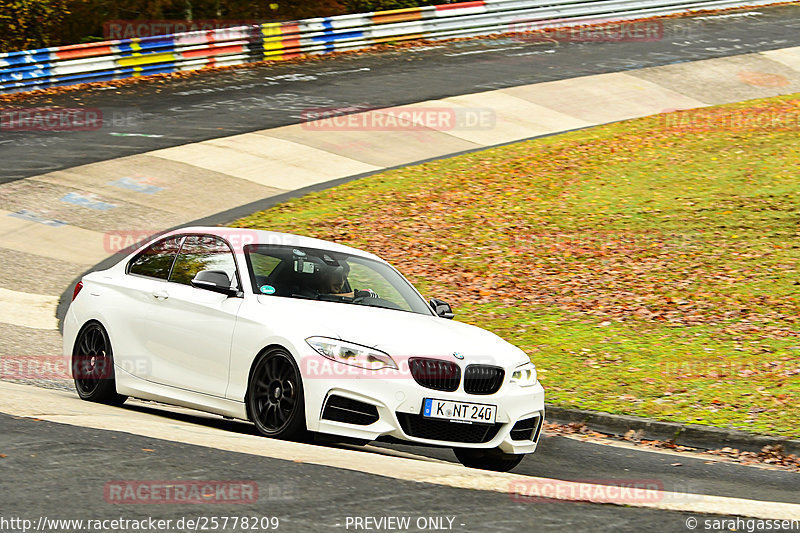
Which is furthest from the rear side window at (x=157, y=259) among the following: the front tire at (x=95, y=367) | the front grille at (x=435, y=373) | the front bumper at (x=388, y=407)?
the front grille at (x=435, y=373)

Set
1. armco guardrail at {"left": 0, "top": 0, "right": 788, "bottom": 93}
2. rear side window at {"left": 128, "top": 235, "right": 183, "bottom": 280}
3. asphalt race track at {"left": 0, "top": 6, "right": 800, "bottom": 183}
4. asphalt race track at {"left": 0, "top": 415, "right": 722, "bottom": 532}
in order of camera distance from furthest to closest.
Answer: armco guardrail at {"left": 0, "top": 0, "right": 788, "bottom": 93}
asphalt race track at {"left": 0, "top": 6, "right": 800, "bottom": 183}
rear side window at {"left": 128, "top": 235, "right": 183, "bottom": 280}
asphalt race track at {"left": 0, "top": 415, "right": 722, "bottom": 532}

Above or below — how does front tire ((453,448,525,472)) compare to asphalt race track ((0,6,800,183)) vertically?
below

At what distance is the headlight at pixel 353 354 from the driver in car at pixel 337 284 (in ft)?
3.37

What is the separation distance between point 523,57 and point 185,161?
13283mm

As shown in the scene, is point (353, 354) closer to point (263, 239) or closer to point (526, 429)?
point (526, 429)

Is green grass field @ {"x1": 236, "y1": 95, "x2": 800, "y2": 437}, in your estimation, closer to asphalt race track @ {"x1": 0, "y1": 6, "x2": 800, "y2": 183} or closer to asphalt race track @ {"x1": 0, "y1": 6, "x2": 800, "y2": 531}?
asphalt race track @ {"x1": 0, "y1": 6, "x2": 800, "y2": 531}

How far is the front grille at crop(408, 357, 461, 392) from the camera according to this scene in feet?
24.9

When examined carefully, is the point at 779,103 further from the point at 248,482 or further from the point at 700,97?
the point at 248,482

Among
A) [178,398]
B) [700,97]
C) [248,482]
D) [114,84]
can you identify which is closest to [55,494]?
[248,482]

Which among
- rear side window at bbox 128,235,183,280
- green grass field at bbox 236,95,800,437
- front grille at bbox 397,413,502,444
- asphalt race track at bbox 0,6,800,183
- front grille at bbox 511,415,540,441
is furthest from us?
asphalt race track at bbox 0,6,800,183

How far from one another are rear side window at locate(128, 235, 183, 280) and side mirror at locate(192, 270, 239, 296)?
0.71m

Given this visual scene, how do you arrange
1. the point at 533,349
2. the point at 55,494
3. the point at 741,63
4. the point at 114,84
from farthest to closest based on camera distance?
the point at 741,63 → the point at 114,84 → the point at 533,349 → the point at 55,494

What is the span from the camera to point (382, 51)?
3253 centimetres

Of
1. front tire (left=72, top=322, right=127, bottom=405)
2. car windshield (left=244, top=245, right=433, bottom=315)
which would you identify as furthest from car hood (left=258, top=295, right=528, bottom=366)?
front tire (left=72, top=322, right=127, bottom=405)
